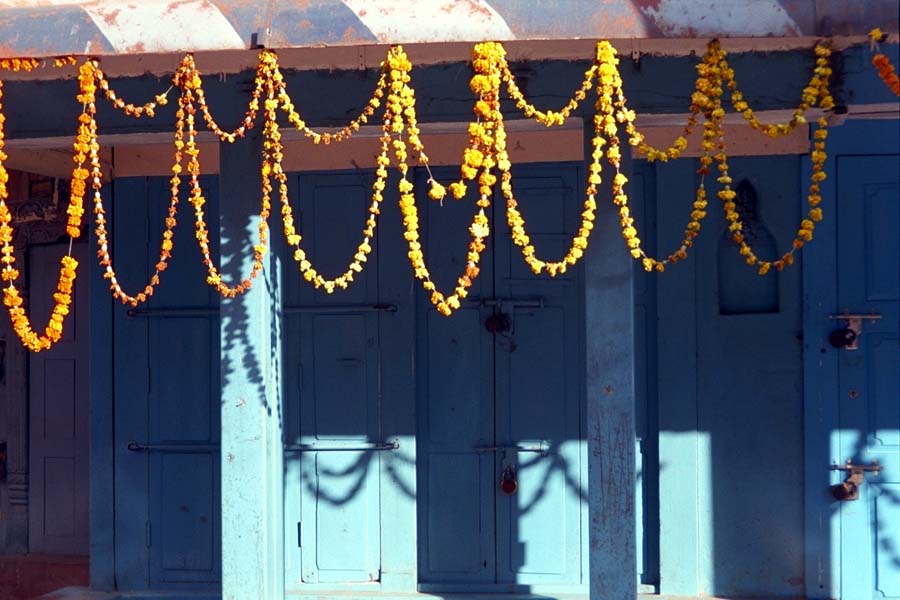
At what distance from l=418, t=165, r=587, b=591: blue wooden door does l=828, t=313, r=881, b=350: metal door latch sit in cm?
125

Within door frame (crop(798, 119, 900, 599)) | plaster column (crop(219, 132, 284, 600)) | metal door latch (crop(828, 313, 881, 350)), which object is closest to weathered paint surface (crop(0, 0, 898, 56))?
plaster column (crop(219, 132, 284, 600))

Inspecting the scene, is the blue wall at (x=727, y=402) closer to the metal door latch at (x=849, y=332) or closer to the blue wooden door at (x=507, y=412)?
the metal door latch at (x=849, y=332)

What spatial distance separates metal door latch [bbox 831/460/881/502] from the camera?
518cm

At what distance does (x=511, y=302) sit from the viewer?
549cm

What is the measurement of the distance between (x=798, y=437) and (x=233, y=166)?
3066mm

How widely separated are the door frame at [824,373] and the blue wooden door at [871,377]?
4 cm

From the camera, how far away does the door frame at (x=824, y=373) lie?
17.2ft

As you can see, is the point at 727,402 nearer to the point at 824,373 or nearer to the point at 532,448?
the point at 824,373

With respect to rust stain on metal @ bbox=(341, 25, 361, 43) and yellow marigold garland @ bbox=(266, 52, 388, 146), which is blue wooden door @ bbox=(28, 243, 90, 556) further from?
rust stain on metal @ bbox=(341, 25, 361, 43)

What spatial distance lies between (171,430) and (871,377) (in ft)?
11.9

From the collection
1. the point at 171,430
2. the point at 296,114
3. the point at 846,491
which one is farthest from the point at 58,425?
the point at 846,491

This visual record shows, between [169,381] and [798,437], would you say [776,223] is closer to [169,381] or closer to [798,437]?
[798,437]

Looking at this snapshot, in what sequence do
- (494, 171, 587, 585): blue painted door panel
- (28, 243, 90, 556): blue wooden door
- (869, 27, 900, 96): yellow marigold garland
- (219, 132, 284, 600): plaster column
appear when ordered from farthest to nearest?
(28, 243, 90, 556): blue wooden door → (494, 171, 587, 585): blue painted door panel → (219, 132, 284, 600): plaster column → (869, 27, 900, 96): yellow marigold garland

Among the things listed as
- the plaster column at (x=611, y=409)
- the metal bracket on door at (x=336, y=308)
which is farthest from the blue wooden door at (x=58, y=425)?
the plaster column at (x=611, y=409)
